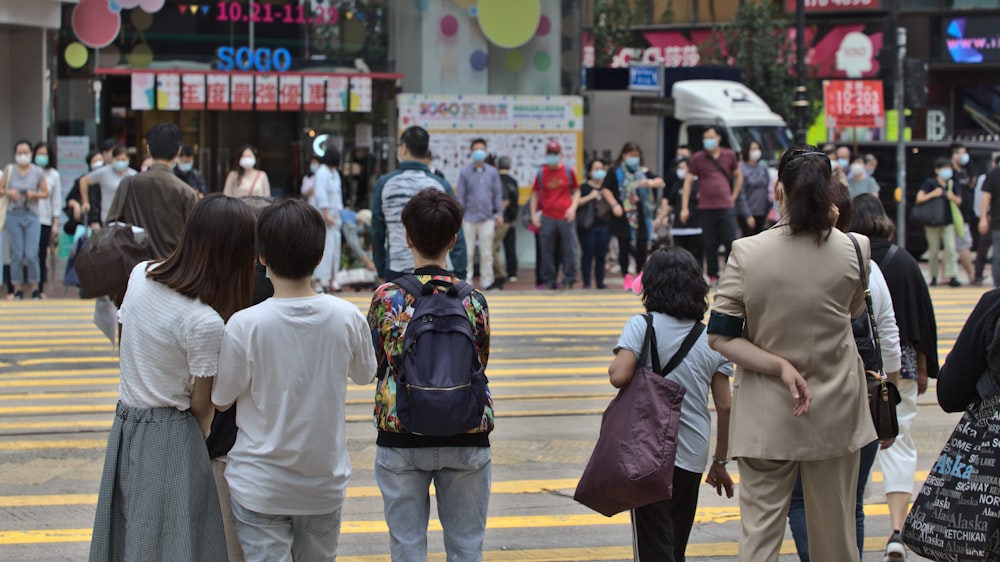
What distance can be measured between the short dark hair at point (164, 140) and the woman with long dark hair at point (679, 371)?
4351 mm

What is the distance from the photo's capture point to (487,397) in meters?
4.78

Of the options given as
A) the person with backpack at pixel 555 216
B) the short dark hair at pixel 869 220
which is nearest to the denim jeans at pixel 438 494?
the short dark hair at pixel 869 220

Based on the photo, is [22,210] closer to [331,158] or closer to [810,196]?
[331,158]

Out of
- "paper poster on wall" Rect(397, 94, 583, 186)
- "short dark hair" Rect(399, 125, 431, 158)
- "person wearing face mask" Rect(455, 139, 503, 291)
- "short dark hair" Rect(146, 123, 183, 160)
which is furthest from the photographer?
"paper poster on wall" Rect(397, 94, 583, 186)

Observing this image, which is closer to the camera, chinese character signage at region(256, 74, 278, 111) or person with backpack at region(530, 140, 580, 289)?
person with backpack at region(530, 140, 580, 289)

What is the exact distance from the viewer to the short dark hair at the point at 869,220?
6141 millimetres

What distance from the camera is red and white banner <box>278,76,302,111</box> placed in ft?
69.3

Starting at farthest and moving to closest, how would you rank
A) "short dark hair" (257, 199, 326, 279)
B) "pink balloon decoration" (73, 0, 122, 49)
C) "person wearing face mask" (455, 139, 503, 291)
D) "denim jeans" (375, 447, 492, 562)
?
"pink balloon decoration" (73, 0, 122, 49) → "person wearing face mask" (455, 139, 503, 291) → "denim jeans" (375, 447, 492, 562) → "short dark hair" (257, 199, 326, 279)

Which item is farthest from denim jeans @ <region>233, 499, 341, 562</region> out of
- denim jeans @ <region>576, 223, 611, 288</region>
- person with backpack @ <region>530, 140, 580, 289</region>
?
denim jeans @ <region>576, 223, 611, 288</region>

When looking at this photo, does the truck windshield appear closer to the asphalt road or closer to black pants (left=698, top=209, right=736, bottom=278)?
black pants (left=698, top=209, right=736, bottom=278)

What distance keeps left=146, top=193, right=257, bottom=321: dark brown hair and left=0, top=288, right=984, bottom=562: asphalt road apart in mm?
2284

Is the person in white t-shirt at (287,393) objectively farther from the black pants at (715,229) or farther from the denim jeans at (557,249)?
the denim jeans at (557,249)

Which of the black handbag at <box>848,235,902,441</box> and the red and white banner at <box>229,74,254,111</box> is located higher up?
the red and white banner at <box>229,74,254,111</box>

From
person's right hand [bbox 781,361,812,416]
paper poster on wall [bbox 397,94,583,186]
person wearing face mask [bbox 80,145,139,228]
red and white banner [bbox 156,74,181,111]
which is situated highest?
red and white banner [bbox 156,74,181,111]
